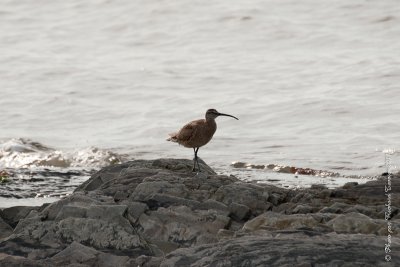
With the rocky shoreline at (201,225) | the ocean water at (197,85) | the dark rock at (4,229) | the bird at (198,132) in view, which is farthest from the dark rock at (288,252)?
the ocean water at (197,85)

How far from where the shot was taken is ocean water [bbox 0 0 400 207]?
17.3 meters

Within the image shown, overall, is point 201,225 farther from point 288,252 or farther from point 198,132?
point 198,132

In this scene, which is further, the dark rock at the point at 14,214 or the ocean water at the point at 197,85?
the ocean water at the point at 197,85

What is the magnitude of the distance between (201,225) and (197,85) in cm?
1468

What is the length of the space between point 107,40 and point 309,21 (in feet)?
18.4

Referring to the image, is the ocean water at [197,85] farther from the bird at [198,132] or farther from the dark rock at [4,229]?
the dark rock at [4,229]

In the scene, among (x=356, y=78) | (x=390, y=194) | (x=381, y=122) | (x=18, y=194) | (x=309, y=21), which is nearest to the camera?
(x=390, y=194)

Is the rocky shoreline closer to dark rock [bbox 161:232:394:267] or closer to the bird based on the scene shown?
dark rock [bbox 161:232:394:267]

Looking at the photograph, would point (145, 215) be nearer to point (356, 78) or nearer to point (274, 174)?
point (274, 174)

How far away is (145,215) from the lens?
30.9 ft

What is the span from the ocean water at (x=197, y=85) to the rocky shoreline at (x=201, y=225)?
328cm

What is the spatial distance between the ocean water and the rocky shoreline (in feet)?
10.8

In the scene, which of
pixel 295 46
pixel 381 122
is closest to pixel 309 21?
pixel 295 46

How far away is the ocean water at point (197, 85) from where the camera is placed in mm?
17266
